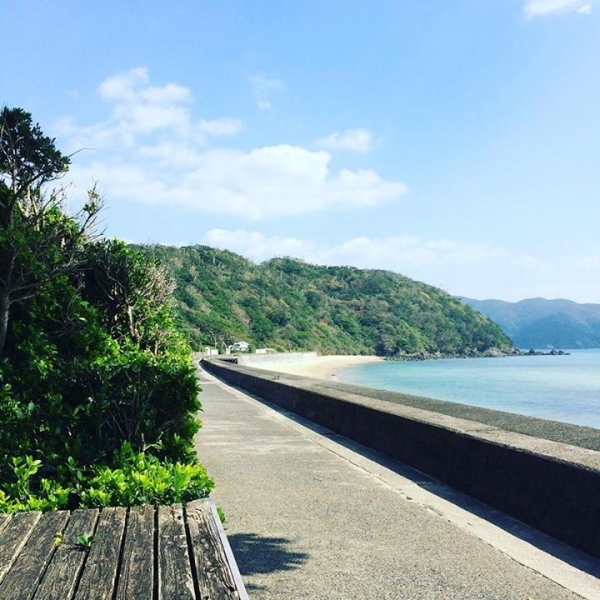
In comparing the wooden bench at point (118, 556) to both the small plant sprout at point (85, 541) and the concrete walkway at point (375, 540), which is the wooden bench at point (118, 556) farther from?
the concrete walkway at point (375, 540)

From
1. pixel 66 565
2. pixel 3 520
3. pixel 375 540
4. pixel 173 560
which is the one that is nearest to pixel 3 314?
pixel 3 520

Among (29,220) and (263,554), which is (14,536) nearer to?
(263,554)

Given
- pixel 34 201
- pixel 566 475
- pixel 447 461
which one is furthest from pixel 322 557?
pixel 34 201

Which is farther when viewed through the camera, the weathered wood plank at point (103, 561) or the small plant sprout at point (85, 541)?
the small plant sprout at point (85, 541)

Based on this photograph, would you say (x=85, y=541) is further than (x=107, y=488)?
No

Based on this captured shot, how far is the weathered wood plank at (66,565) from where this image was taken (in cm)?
253

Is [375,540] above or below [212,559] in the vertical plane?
below

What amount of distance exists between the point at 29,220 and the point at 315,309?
145 m

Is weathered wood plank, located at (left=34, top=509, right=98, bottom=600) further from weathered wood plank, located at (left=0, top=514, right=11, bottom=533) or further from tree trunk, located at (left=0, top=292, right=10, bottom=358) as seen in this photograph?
tree trunk, located at (left=0, top=292, right=10, bottom=358)

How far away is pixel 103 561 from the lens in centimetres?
282

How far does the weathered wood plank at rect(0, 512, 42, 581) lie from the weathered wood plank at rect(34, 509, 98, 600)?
18 centimetres

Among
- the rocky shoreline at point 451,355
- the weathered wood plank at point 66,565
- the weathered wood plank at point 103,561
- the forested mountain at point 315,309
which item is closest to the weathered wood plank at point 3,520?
the weathered wood plank at point 66,565

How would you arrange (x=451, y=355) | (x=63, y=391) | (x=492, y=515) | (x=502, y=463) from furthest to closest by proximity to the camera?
(x=451, y=355) < (x=502, y=463) < (x=492, y=515) < (x=63, y=391)

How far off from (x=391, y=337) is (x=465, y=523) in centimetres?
14981
